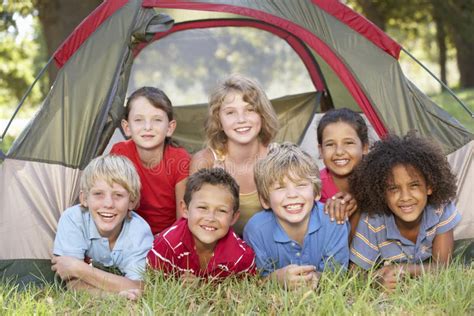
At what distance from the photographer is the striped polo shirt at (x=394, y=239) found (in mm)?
3254

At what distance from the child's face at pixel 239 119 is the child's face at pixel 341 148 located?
1.39 ft

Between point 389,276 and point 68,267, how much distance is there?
153cm

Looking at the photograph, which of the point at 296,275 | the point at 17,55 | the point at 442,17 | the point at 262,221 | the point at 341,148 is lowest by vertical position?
the point at 296,275

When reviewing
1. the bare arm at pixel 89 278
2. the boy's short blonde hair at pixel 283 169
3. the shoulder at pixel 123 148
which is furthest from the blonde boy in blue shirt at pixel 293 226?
the shoulder at pixel 123 148

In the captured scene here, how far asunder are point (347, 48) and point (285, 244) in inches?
49.8

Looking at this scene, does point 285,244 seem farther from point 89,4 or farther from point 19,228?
point 89,4

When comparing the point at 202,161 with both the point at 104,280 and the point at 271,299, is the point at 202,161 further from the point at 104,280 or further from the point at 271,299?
the point at 271,299

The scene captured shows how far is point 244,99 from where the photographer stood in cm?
383

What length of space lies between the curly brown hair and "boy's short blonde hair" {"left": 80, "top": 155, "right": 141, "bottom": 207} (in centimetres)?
117

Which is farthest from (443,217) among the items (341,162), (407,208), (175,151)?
(175,151)

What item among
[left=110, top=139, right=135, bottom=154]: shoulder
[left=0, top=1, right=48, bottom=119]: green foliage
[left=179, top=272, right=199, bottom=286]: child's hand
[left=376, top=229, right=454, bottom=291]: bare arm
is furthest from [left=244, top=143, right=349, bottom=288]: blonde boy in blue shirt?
[left=0, top=1, right=48, bottom=119]: green foliage

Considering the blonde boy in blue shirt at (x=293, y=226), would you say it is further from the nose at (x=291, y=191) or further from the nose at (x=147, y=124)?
the nose at (x=147, y=124)

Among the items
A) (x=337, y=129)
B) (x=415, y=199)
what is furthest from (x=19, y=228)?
(x=415, y=199)

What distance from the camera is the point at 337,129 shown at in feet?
12.1
